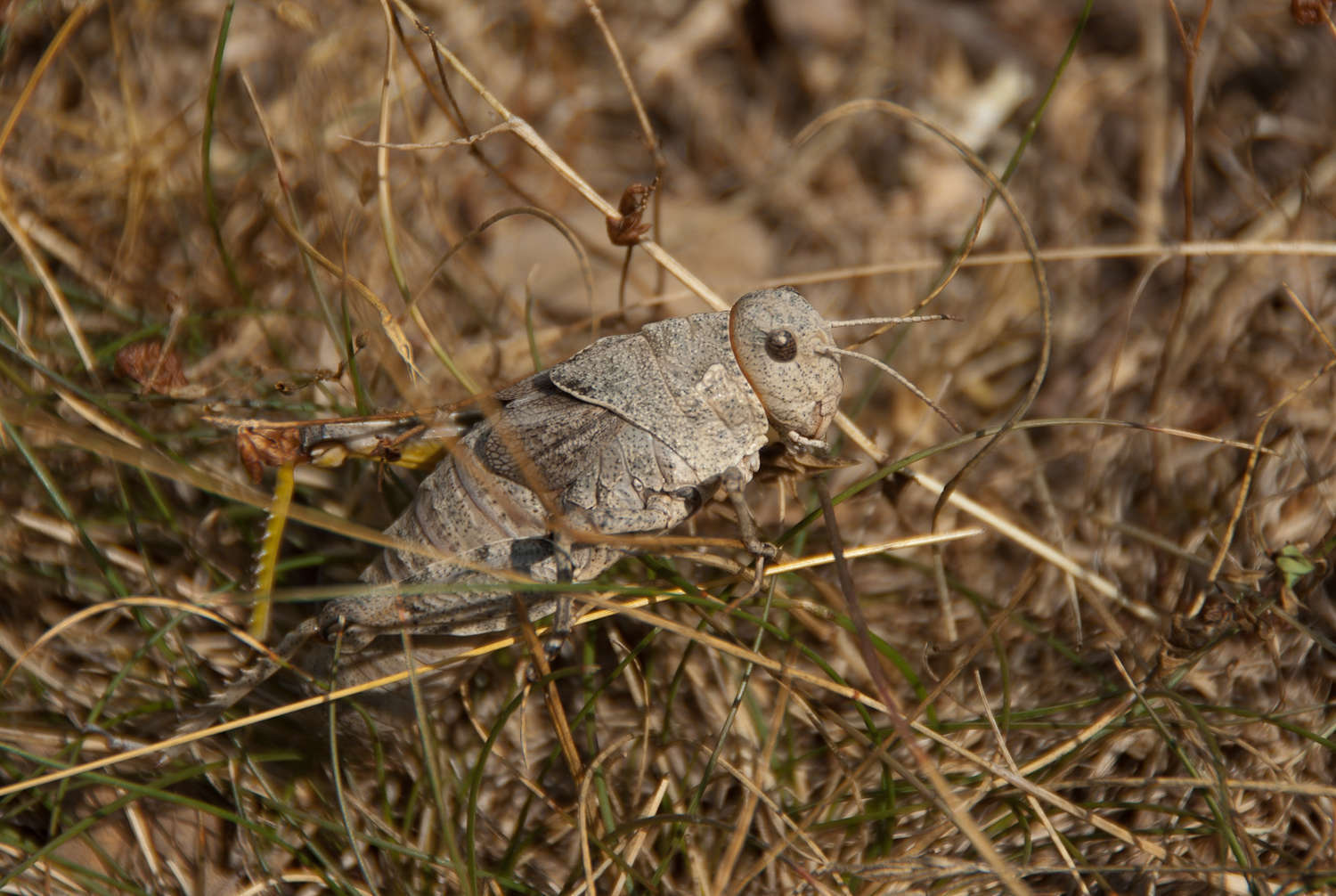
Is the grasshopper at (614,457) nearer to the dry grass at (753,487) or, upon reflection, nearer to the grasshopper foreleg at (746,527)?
the grasshopper foreleg at (746,527)

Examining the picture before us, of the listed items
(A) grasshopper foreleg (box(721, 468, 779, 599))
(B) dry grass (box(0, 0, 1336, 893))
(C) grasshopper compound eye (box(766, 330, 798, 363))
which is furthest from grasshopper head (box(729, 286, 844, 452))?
(B) dry grass (box(0, 0, 1336, 893))

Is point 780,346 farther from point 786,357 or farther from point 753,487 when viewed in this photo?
point 753,487

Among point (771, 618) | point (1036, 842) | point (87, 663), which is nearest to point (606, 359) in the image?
point (771, 618)

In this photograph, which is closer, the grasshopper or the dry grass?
the grasshopper

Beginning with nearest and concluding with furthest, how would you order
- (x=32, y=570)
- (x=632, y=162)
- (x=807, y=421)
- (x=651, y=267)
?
(x=807, y=421), (x=32, y=570), (x=651, y=267), (x=632, y=162)

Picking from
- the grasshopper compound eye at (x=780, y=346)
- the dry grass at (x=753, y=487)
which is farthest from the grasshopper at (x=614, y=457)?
the dry grass at (x=753, y=487)

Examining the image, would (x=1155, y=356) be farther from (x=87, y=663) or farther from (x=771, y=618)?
(x=87, y=663)

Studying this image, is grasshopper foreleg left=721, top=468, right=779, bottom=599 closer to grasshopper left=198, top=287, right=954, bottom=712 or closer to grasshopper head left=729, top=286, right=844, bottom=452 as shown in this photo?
grasshopper left=198, top=287, right=954, bottom=712
